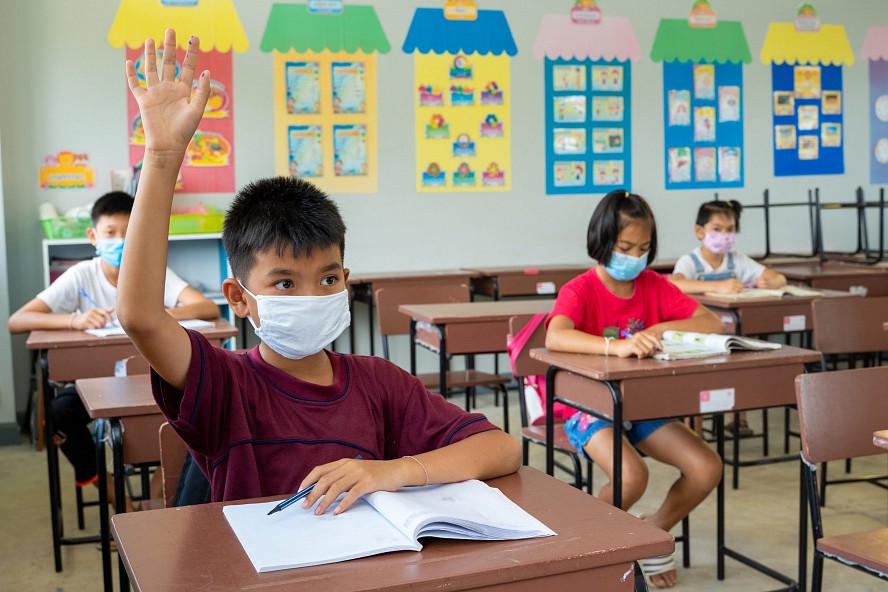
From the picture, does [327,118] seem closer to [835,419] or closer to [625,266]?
[625,266]

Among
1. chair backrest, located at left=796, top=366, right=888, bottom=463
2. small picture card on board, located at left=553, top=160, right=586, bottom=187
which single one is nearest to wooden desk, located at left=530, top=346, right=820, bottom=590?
chair backrest, located at left=796, top=366, right=888, bottom=463

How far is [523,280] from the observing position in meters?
5.64

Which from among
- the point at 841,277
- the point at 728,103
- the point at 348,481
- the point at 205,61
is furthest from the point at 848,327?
the point at 205,61

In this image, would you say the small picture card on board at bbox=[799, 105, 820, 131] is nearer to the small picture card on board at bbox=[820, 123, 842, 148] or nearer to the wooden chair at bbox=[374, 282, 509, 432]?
the small picture card on board at bbox=[820, 123, 842, 148]

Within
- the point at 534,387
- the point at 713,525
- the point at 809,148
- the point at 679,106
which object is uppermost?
the point at 679,106

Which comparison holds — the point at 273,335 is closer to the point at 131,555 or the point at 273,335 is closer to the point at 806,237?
the point at 131,555

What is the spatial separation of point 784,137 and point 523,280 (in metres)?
2.36

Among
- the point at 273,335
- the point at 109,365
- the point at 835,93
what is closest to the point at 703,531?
the point at 109,365

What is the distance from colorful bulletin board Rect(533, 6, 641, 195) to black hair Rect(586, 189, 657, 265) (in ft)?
10.6

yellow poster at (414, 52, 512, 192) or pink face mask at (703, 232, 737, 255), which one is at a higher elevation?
yellow poster at (414, 52, 512, 192)

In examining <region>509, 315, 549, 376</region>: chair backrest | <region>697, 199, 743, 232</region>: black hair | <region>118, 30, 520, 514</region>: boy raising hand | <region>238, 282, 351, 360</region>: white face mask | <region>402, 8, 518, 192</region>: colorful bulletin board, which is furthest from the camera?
<region>402, 8, 518, 192</region>: colorful bulletin board

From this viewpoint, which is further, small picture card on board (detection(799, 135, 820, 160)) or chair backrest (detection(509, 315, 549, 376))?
small picture card on board (detection(799, 135, 820, 160))

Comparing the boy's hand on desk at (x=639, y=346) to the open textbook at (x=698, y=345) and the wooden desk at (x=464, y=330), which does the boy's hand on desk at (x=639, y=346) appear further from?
the wooden desk at (x=464, y=330)

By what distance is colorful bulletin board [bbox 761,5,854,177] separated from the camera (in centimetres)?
658
